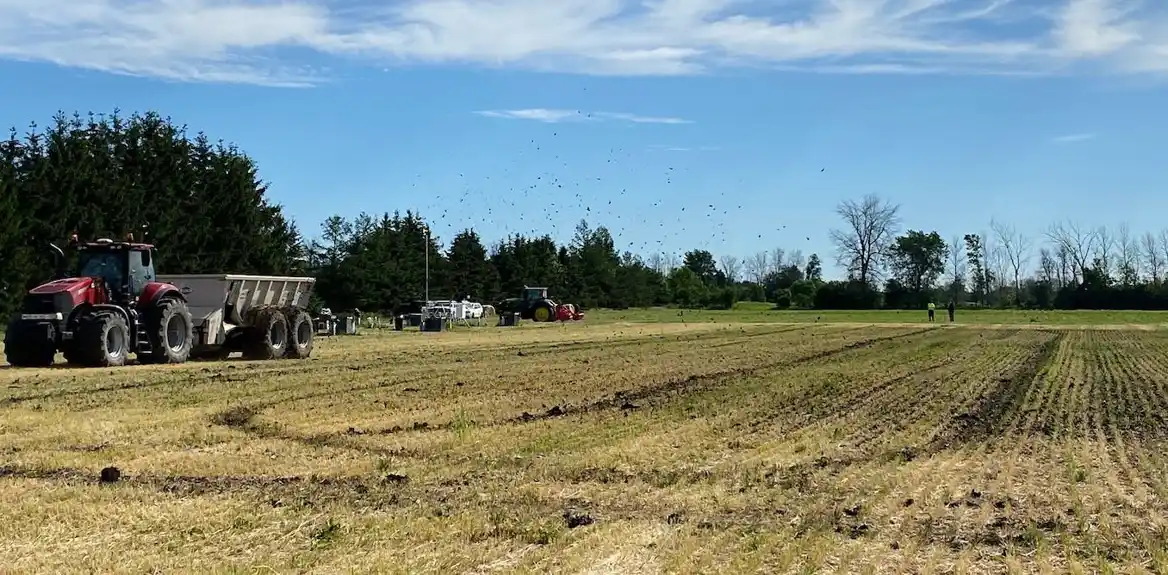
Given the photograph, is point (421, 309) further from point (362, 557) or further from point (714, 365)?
point (362, 557)

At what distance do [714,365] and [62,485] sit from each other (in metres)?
16.9

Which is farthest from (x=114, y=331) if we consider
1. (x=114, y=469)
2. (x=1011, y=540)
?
(x=1011, y=540)

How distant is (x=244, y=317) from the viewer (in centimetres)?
2573

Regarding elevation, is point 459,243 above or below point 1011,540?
above

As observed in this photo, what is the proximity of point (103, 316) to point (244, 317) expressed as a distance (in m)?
4.84

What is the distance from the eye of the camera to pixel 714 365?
24359 millimetres

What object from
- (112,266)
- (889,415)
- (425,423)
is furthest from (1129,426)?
(112,266)

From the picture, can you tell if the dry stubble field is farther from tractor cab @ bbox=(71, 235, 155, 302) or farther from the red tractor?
tractor cab @ bbox=(71, 235, 155, 302)

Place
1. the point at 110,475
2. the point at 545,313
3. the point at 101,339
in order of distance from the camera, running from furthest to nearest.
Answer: the point at 545,313 → the point at 101,339 → the point at 110,475

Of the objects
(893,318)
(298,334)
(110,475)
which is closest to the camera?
(110,475)

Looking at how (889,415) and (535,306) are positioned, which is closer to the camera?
(889,415)

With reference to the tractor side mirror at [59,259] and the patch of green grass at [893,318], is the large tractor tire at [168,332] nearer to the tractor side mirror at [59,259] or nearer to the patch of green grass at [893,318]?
the tractor side mirror at [59,259]

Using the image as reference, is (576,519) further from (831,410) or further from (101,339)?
(101,339)

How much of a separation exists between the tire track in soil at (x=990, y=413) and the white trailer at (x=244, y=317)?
50.4 feet
